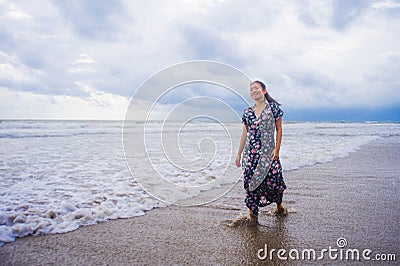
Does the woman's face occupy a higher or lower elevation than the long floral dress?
higher

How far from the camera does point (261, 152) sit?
4152mm

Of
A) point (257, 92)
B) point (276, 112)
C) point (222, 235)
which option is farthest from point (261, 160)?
point (222, 235)

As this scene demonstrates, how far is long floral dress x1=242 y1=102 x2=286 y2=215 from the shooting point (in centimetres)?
410

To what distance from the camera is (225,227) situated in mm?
3961

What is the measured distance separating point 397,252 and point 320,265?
850 millimetres

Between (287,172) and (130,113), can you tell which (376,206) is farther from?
(130,113)

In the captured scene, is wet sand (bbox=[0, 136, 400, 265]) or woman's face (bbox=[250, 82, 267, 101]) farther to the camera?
woman's face (bbox=[250, 82, 267, 101])

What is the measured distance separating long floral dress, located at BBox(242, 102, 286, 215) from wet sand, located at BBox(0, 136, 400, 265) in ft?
1.11

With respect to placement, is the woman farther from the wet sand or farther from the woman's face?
the wet sand

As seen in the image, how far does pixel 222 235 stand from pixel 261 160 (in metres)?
1.10

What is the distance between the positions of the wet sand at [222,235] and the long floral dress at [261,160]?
1.11 ft

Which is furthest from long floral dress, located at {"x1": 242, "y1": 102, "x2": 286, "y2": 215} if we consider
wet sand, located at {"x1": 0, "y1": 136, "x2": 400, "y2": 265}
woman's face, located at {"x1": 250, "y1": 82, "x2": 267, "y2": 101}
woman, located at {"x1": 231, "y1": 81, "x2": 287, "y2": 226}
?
wet sand, located at {"x1": 0, "y1": 136, "x2": 400, "y2": 265}

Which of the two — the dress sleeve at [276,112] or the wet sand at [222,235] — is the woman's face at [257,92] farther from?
the wet sand at [222,235]

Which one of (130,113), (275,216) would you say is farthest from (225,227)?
(130,113)
